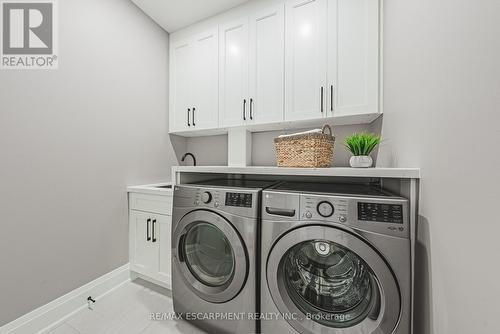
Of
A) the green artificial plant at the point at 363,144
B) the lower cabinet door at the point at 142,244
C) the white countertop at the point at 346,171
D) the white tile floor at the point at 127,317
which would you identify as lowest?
the white tile floor at the point at 127,317

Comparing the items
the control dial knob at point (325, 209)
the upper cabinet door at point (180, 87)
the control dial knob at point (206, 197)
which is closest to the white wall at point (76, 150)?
the upper cabinet door at point (180, 87)

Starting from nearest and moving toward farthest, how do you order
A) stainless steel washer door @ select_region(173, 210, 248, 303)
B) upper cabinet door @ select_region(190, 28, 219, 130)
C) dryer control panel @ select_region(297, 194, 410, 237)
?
dryer control panel @ select_region(297, 194, 410, 237) < stainless steel washer door @ select_region(173, 210, 248, 303) < upper cabinet door @ select_region(190, 28, 219, 130)

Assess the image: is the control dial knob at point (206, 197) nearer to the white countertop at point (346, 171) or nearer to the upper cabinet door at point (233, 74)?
the white countertop at point (346, 171)

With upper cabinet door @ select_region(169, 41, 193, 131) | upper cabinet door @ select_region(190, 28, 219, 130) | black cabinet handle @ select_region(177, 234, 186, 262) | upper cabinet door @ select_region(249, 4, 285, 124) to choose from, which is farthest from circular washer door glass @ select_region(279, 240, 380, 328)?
upper cabinet door @ select_region(169, 41, 193, 131)

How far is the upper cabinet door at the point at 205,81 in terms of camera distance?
190 centimetres

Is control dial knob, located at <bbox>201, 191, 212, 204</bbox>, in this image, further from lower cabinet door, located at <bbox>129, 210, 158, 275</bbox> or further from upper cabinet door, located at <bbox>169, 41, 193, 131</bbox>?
upper cabinet door, located at <bbox>169, 41, 193, 131</bbox>

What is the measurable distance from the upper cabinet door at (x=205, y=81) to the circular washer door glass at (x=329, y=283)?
4.73 ft

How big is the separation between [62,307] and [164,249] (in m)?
0.69

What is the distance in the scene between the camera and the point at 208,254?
1.24 meters

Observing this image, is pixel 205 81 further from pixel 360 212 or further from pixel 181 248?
pixel 360 212

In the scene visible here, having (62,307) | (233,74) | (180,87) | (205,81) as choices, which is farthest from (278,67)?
(62,307)

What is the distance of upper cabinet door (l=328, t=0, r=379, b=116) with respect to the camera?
4.33 ft

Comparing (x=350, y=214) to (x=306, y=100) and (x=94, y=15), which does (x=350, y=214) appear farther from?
(x=94, y=15)

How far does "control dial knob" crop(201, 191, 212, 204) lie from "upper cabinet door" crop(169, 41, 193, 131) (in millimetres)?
1155
